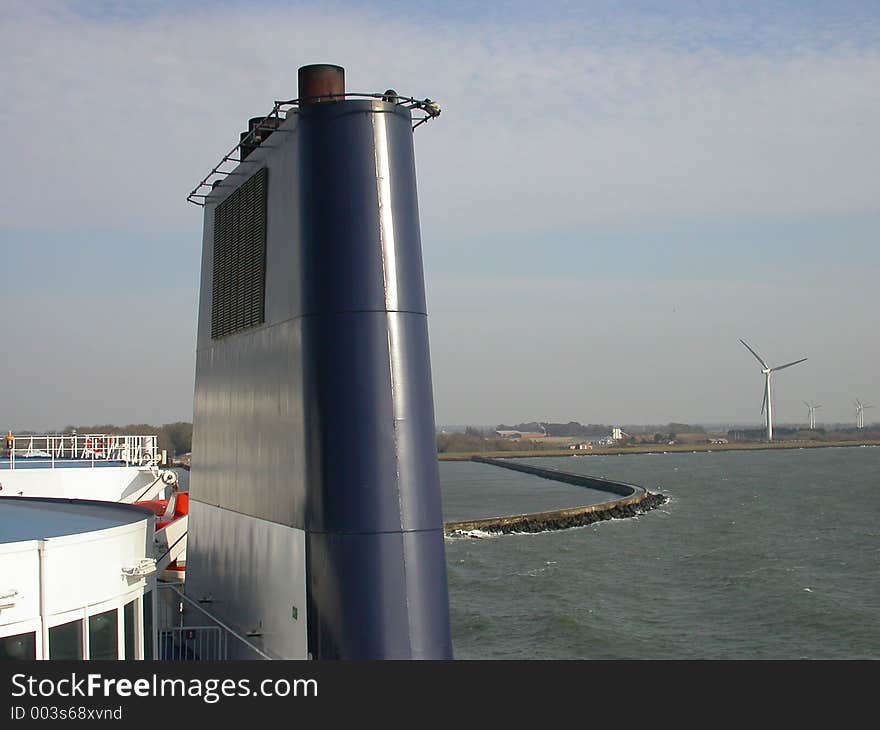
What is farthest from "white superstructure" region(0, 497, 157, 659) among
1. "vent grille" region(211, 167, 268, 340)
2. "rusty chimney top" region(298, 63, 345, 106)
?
"rusty chimney top" region(298, 63, 345, 106)

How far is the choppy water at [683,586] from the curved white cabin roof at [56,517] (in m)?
18.1

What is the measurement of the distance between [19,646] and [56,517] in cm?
352

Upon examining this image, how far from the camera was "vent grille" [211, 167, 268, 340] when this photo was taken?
11914 millimetres

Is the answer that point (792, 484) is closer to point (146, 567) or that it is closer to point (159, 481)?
point (159, 481)

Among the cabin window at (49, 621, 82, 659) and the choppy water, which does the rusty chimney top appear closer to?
the cabin window at (49, 621, 82, 659)

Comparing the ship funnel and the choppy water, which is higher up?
the ship funnel

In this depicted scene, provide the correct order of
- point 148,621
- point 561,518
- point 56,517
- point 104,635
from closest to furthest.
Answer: point 104,635 → point 148,621 → point 56,517 → point 561,518

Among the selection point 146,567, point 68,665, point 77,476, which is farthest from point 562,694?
point 77,476

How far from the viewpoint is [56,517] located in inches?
467

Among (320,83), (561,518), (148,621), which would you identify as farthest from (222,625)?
(561,518)

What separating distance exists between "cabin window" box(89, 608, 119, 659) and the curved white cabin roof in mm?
772

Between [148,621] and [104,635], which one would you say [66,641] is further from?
[148,621]

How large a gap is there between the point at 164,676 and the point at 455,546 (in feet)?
174

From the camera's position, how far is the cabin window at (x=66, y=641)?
29.0 ft
